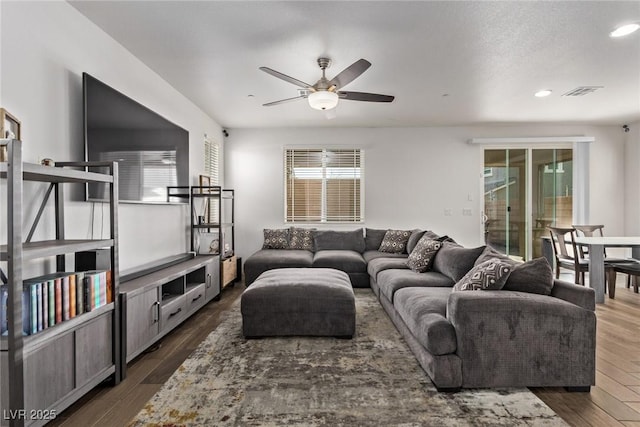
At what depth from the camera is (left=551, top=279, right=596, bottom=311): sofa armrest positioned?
2.17m

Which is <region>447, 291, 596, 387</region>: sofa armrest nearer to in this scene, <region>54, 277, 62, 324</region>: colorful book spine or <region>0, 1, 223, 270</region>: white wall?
<region>54, 277, 62, 324</region>: colorful book spine

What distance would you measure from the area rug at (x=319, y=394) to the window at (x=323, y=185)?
11.8ft

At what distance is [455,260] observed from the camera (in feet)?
11.1

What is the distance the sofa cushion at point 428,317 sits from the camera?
214 cm

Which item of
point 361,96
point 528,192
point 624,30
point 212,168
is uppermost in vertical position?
point 624,30

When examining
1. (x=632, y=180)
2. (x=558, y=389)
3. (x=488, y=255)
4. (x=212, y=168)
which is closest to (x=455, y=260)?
(x=488, y=255)

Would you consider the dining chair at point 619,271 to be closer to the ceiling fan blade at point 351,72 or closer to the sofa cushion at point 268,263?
the sofa cushion at point 268,263

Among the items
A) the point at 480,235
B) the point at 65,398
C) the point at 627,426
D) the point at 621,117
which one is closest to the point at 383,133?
the point at 480,235

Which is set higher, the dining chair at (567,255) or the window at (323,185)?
the window at (323,185)

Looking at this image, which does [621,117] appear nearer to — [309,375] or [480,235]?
[480,235]

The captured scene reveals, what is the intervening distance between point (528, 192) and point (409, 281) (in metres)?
4.17

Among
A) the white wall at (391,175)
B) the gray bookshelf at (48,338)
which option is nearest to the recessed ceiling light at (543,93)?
the white wall at (391,175)

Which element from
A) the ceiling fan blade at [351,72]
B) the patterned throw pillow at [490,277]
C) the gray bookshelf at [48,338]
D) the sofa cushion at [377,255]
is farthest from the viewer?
the sofa cushion at [377,255]

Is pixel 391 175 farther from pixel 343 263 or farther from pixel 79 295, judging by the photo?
pixel 79 295
